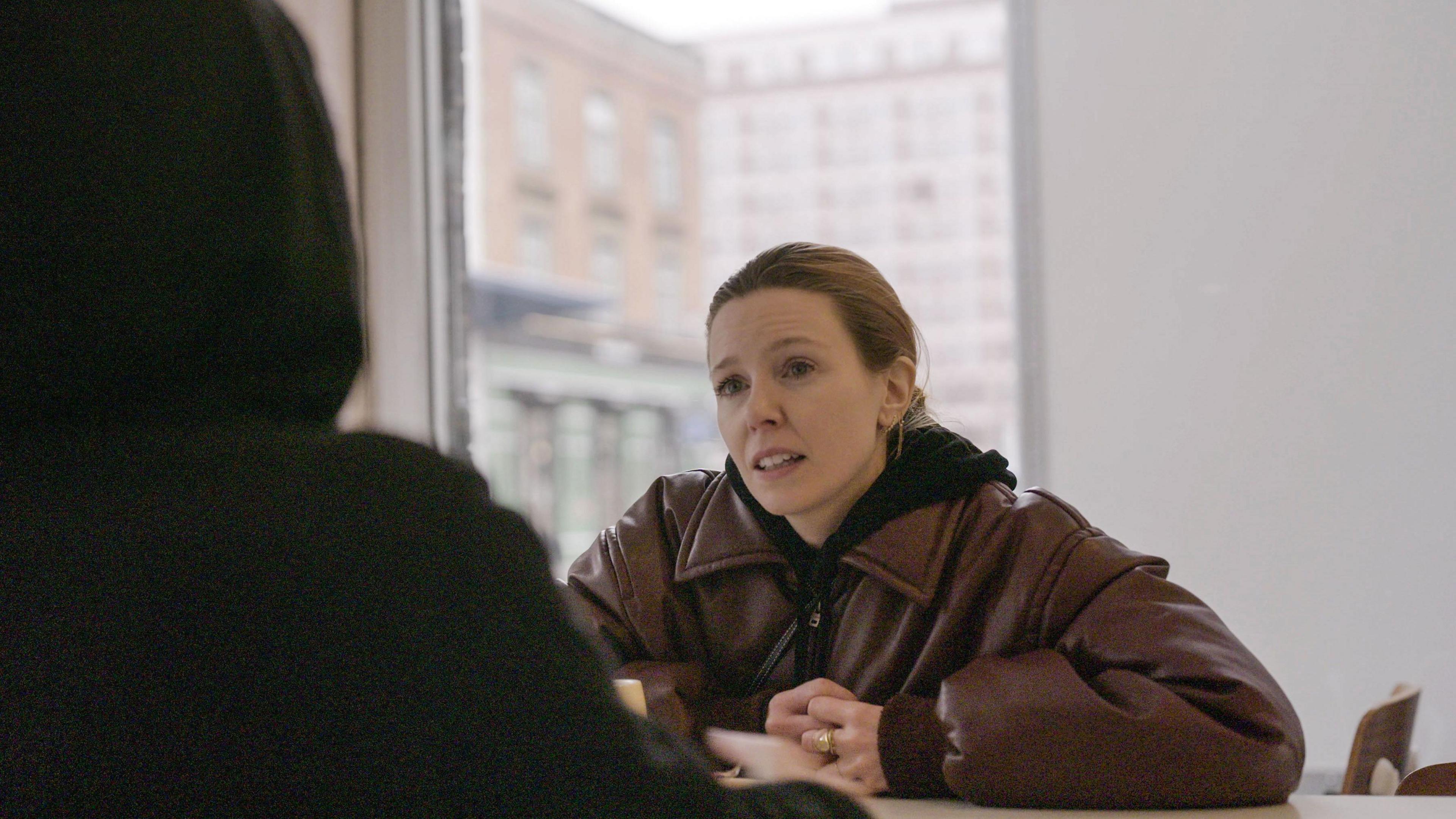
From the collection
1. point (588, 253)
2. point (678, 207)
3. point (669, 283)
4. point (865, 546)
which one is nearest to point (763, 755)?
point (865, 546)

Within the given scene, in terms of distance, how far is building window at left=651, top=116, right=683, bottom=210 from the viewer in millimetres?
6070

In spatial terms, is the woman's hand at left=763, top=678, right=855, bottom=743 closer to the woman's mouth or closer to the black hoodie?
the woman's mouth

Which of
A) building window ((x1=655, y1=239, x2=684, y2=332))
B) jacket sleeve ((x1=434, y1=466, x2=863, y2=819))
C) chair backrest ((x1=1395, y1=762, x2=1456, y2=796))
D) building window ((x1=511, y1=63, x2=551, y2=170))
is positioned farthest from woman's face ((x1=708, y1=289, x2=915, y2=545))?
building window ((x1=655, y1=239, x2=684, y2=332))

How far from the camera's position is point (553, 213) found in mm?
6379

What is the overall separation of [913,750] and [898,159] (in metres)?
3.41

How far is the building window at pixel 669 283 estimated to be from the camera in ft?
22.4

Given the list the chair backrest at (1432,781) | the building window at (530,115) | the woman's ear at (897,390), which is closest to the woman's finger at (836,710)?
the woman's ear at (897,390)

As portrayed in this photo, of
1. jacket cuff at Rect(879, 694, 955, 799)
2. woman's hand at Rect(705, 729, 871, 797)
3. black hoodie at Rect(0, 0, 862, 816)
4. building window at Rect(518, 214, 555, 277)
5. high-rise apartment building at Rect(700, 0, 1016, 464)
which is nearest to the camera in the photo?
Answer: black hoodie at Rect(0, 0, 862, 816)

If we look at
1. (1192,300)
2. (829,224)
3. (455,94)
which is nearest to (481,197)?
(455,94)

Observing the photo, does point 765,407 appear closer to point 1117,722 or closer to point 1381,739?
point 1117,722

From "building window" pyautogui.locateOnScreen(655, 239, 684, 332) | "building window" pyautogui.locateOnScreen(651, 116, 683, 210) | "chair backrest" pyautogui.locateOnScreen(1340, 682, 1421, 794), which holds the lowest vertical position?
"chair backrest" pyautogui.locateOnScreen(1340, 682, 1421, 794)

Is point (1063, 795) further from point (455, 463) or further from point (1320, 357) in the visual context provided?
point (1320, 357)

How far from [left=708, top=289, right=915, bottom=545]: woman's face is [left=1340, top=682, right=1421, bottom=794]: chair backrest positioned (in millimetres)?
799

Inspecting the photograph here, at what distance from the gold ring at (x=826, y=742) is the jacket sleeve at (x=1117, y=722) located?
2.8 inches
